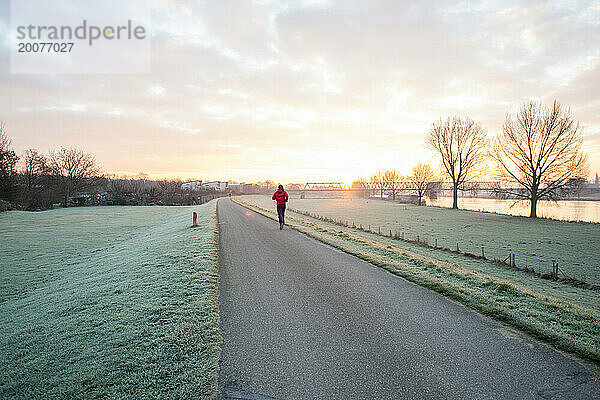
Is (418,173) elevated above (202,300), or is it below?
above

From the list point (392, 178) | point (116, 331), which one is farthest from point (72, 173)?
point (392, 178)

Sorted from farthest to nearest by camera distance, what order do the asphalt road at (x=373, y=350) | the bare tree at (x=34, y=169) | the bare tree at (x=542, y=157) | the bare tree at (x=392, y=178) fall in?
the bare tree at (x=392, y=178) < the bare tree at (x=34, y=169) < the bare tree at (x=542, y=157) < the asphalt road at (x=373, y=350)

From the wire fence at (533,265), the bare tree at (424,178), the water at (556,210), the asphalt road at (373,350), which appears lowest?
the wire fence at (533,265)

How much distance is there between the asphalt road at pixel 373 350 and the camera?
321 centimetres

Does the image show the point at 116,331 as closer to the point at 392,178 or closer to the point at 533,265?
the point at 533,265

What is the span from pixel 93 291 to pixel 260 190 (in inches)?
7173

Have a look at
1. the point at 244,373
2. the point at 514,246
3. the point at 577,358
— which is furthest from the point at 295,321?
the point at 514,246

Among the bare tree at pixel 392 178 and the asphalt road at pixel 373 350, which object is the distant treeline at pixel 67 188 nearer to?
the asphalt road at pixel 373 350

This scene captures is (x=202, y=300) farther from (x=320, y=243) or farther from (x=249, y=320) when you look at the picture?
(x=320, y=243)

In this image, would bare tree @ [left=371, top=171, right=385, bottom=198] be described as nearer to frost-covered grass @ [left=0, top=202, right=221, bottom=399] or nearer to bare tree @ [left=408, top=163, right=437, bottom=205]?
bare tree @ [left=408, top=163, right=437, bottom=205]

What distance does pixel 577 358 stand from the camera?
3791mm

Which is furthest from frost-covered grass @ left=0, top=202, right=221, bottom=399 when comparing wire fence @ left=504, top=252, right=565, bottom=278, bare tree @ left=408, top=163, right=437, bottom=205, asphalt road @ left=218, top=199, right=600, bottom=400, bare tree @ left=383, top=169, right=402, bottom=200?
bare tree @ left=383, top=169, right=402, bottom=200

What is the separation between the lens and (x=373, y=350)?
4.00 metres

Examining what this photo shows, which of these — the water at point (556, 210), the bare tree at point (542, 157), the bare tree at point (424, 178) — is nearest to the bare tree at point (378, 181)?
the bare tree at point (424, 178)
